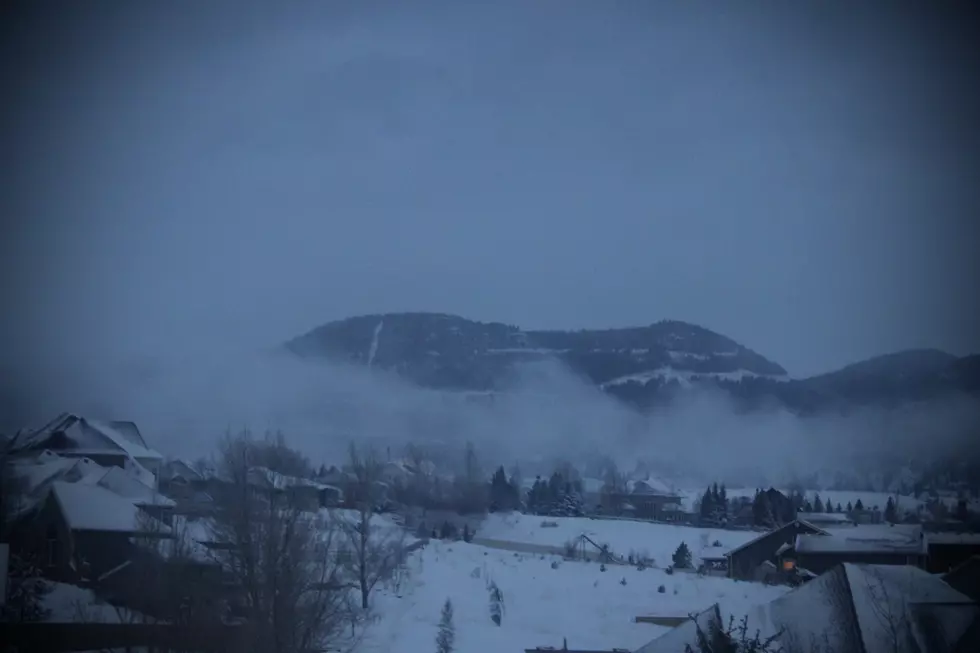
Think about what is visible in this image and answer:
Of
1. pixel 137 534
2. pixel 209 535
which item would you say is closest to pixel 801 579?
pixel 209 535

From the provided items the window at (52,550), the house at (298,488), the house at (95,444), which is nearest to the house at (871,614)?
the house at (298,488)

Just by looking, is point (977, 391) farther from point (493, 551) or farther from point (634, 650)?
point (493, 551)

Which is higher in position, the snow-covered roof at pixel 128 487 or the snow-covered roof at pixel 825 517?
the snow-covered roof at pixel 128 487

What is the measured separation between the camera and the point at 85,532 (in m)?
12.3

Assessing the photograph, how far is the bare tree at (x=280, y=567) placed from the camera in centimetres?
1156

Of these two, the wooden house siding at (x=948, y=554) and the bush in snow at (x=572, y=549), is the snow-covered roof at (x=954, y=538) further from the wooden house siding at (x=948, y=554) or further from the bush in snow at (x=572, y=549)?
the bush in snow at (x=572, y=549)

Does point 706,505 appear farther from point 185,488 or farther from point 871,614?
point 185,488

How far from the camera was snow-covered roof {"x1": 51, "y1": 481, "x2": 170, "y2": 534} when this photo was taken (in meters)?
12.4

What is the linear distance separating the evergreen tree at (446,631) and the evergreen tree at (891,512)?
510 centimetres

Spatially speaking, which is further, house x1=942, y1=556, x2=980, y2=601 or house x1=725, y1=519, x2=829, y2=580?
house x1=725, y1=519, x2=829, y2=580

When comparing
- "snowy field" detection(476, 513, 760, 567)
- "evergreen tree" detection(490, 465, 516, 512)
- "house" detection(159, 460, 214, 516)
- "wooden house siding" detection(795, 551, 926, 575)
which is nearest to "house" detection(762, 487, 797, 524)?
"snowy field" detection(476, 513, 760, 567)

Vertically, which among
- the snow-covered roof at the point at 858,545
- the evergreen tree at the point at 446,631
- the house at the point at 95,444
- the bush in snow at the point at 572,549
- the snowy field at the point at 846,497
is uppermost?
the house at the point at 95,444

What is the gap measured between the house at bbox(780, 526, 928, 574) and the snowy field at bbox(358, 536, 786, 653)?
1.97 ft

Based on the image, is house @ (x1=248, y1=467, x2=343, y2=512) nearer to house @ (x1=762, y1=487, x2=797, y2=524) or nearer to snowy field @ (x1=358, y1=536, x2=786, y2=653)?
snowy field @ (x1=358, y1=536, x2=786, y2=653)
